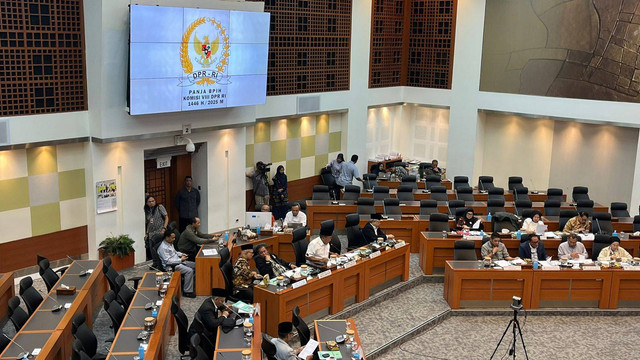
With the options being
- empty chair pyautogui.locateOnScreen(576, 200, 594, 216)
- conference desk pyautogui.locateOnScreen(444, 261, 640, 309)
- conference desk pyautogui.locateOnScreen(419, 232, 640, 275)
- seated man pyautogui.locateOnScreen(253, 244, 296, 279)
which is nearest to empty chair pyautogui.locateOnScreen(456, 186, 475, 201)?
empty chair pyautogui.locateOnScreen(576, 200, 594, 216)

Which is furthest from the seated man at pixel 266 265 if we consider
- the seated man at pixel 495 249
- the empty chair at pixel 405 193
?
the empty chair at pixel 405 193

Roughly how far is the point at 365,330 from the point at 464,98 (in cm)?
1004

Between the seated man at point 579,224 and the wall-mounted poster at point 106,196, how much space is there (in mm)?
9353

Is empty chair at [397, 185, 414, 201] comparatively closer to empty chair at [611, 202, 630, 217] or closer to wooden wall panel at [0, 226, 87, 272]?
empty chair at [611, 202, 630, 217]

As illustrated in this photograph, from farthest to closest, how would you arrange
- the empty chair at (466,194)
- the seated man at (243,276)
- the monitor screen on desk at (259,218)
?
the empty chair at (466,194), the monitor screen on desk at (259,218), the seated man at (243,276)

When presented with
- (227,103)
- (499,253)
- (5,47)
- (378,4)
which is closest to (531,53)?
(378,4)

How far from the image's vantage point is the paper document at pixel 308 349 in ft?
27.3

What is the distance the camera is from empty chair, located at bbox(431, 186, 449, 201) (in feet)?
53.0

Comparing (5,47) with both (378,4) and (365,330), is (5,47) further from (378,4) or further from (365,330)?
(378,4)

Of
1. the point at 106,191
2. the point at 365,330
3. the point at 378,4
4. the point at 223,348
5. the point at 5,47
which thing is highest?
the point at 378,4

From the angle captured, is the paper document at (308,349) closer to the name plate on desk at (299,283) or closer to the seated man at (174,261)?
the name plate on desk at (299,283)

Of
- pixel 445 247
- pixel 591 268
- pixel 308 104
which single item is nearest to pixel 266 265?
pixel 445 247

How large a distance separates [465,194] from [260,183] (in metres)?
5.03

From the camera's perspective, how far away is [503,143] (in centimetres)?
1953
